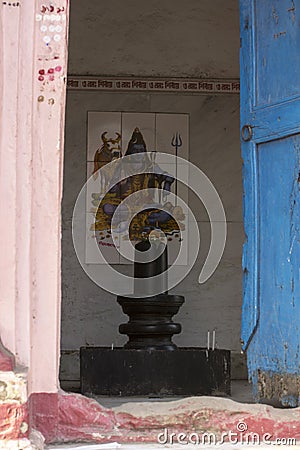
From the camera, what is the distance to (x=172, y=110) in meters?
6.95

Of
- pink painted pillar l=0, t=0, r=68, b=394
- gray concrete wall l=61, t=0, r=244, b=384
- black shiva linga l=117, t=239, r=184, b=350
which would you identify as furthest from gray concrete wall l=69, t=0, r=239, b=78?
pink painted pillar l=0, t=0, r=68, b=394

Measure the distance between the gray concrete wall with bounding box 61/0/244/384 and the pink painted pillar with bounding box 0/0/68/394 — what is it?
12.7 ft

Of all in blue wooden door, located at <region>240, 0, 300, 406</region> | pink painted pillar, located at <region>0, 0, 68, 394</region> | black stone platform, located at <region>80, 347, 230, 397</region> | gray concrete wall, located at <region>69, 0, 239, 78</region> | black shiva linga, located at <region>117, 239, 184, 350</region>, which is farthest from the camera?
gray concrete wall, located at <region>69, 0, 239, 78</region>

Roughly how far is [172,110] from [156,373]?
2.48 metres

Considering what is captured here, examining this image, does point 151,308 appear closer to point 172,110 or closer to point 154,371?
point 154,371

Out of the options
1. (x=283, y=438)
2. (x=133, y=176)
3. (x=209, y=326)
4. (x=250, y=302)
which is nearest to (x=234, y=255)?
(x=209, y=326)

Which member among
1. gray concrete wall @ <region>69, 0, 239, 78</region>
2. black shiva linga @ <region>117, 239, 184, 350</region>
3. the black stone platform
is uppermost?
gray concrete wall @ <region>69, 0, 239, 78</region>

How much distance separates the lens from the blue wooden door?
3.80 metres

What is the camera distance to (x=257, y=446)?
2969 millimetres

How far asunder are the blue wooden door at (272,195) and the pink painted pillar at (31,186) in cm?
126

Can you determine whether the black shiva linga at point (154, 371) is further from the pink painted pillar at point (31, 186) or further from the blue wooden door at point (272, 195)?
the pink painted pillar at point (31, 186)

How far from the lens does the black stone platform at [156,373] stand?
530 cm

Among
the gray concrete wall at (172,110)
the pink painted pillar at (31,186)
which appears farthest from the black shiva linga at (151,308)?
the pink painted pillar at (31,186)

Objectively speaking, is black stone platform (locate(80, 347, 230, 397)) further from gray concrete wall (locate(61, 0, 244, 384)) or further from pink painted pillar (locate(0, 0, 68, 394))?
pink painted pillar (locate(0, 0, 68, 394))
